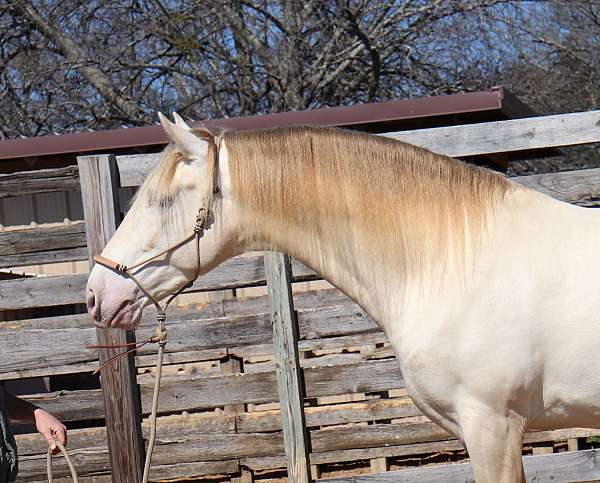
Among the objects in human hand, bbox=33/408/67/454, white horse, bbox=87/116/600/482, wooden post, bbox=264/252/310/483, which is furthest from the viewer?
wooden post, bbox=264/252/310/483

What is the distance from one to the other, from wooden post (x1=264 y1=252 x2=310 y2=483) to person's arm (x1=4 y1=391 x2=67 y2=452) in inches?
56.2

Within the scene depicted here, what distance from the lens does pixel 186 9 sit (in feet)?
40.1

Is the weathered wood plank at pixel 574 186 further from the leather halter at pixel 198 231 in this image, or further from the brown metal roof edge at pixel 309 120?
Answer: the brown metal roof edge at pixel 309 120

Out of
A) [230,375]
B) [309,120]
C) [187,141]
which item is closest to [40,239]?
[230,375]

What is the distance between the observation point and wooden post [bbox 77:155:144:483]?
4.23 metres

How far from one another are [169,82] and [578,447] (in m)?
9.59

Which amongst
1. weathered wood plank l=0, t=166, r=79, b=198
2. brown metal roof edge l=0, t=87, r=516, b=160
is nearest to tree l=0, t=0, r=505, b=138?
brown metal roof edge l=0, t=87, r=516, b=160

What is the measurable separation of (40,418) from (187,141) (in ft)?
3.80

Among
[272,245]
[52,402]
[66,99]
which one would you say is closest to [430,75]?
[66,99]

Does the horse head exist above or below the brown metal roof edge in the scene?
below

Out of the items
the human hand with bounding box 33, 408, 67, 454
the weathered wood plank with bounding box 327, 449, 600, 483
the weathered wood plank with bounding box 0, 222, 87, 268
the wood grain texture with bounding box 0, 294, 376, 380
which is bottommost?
the weathered wood plank with bounding box 327, 449, 600, 483

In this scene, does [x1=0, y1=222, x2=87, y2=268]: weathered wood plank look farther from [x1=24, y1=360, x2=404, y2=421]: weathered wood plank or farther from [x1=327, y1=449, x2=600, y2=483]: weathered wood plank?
[x1=327, y1=449, x2=600, y2=483]: weathered wood plank

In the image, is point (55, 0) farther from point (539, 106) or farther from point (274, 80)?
point (539, 106)

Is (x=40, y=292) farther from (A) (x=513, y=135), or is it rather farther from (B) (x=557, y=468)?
(B) (x=557, y=468)
